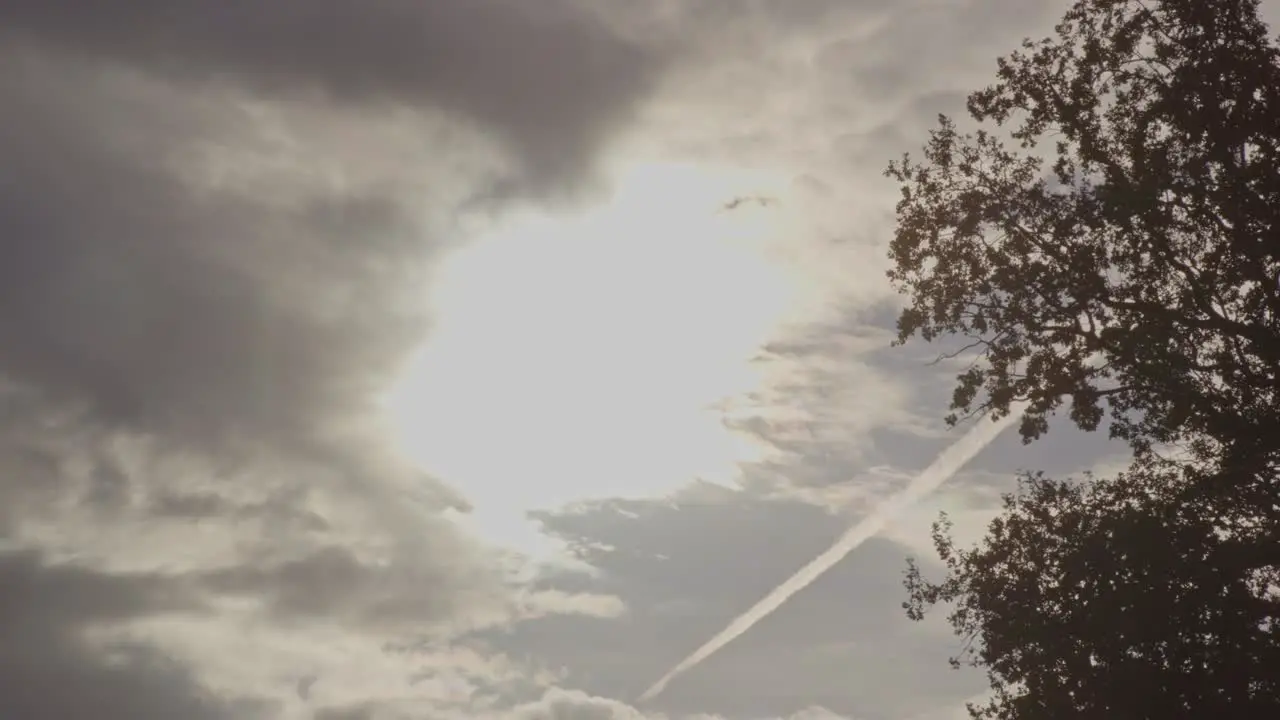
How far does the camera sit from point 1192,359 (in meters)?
21.9

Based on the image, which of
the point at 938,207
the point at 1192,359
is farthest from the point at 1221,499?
the point at 938,207

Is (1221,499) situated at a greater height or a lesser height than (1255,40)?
lesser

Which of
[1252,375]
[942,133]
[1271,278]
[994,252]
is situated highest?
[942,133]

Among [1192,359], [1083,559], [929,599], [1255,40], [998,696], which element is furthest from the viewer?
[998,696]

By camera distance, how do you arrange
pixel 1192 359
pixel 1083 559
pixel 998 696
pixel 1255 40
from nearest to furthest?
pixel 1255 40 < pixel 1192 359 < pixel 1083 559 < pixel 998 696

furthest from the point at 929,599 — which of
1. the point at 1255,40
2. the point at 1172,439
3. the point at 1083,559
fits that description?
the point at 1255,40

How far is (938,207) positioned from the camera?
25078mm

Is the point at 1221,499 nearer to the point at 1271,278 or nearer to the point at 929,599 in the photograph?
the point at 1271,278

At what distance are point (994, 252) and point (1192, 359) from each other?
4.73 m

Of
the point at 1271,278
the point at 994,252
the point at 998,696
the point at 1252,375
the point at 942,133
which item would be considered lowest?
the point at 998,696

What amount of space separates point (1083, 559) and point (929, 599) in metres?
4.45

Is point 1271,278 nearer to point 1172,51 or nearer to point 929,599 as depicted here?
point 1172,51

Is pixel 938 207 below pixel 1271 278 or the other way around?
the other way around

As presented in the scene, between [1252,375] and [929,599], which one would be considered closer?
[1252,375]
